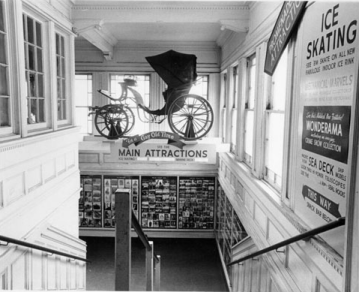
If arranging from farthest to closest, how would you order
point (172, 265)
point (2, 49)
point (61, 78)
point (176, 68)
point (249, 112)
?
1. point (172, 265)
2. point (176, 68)
3. point (249, 112)
4. point (61, 78)
5. point (2, 49)

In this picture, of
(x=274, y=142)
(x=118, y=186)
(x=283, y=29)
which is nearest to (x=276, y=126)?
(x=274, y=142)

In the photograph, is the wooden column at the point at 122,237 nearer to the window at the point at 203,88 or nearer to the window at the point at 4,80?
the window at the point at 4,80

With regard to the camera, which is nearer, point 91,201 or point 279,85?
point 279,85

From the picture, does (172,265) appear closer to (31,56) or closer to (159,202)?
(159,202)

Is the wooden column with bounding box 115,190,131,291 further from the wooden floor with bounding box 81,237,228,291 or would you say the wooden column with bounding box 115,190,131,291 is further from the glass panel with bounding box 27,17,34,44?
the wooden floor with bounding box 81,237,228,291

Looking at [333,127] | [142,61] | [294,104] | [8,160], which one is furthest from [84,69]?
[333,127]

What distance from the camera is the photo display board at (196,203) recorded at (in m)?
9.22

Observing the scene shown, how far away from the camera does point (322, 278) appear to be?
232 centimetres

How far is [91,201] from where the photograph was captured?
9.29m

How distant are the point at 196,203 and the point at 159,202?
99 centimetres

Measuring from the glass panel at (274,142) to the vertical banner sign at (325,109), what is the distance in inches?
42.0

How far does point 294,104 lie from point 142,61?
21.6 feet

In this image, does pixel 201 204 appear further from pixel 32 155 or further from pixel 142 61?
pixel 32 155

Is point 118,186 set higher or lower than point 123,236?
lower
